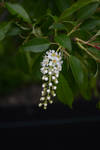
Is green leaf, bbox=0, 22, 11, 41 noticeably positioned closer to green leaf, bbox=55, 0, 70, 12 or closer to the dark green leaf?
the dark green leaf

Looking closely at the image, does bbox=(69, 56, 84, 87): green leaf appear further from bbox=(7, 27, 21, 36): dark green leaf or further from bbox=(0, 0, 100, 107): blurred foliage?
bbox=(7, 27, 21, 36): dark green leaf

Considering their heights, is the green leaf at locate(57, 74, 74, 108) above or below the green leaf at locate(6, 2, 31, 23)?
below

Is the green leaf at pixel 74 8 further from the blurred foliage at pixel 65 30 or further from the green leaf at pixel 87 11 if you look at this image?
the green leaf at pixel 87 11

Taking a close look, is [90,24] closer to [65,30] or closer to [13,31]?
[65,30]

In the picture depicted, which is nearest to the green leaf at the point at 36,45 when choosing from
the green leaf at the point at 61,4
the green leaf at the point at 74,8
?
the green leaf at the point at 74,8

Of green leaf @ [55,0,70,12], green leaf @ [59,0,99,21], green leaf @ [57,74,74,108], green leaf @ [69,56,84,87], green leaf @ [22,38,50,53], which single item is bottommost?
green leaf @ [57,74,74,108]

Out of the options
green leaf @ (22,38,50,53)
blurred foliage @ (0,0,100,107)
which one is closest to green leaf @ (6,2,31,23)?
blurred foliage @ (0,0,100,107)

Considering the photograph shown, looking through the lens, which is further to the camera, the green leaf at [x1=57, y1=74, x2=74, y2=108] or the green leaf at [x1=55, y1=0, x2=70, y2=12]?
the green leaf at [x1=55, y1=0, x2=70, y2=12]
